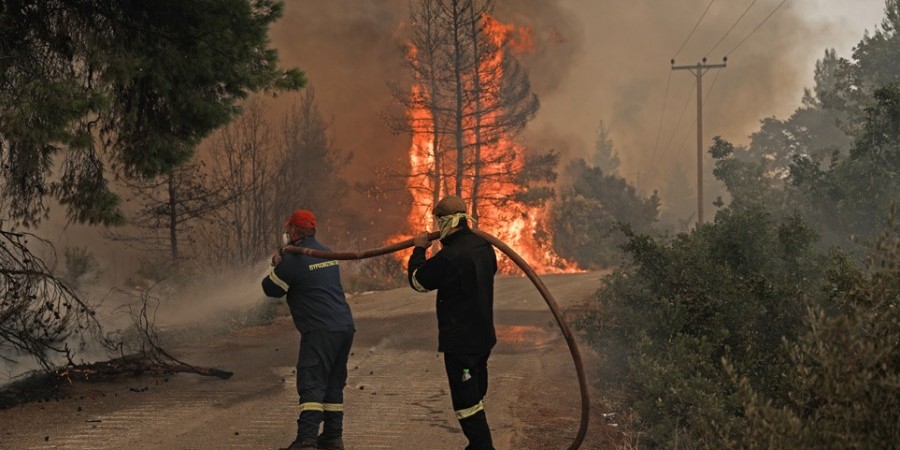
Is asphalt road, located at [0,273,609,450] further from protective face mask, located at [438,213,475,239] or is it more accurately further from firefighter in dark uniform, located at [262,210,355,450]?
protective face mask, located at [438,213,475,239]

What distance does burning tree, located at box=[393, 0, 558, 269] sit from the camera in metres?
35.9

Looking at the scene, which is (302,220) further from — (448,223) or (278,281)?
(448,223)

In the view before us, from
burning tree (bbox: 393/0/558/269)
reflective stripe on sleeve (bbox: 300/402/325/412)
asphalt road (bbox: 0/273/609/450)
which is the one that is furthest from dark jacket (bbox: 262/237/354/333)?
burning tree (bbox: 393/0/558/269)

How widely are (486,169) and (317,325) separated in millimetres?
31669

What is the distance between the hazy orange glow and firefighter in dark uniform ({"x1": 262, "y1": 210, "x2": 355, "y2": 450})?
2857cm

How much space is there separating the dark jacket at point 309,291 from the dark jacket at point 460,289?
3.23ft

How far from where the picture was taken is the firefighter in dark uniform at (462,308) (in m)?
6.41

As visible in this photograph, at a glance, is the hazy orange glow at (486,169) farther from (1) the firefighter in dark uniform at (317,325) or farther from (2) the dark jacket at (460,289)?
(2) the dark jacket at (460,289)

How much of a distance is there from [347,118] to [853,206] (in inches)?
896

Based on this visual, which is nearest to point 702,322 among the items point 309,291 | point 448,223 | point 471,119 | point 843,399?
point 448,223

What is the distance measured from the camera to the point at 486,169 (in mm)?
38406

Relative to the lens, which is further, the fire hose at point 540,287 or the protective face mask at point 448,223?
the fire hose at point 540,287

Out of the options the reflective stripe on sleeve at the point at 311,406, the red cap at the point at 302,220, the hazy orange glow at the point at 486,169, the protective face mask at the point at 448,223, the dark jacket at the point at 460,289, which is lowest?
the reflective stripe on sleeve at the point at 311,406

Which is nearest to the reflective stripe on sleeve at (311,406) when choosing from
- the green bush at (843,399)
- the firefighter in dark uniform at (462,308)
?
the firefighter in dark uniform at (462,308)
